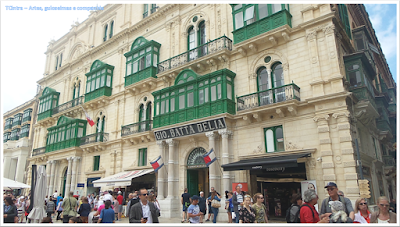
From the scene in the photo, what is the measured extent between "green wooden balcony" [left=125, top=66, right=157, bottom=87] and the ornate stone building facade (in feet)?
0.36

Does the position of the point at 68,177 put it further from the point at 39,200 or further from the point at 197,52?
the point at 197,52

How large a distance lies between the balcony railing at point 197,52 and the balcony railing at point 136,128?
4190mm

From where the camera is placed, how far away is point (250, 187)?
1616 cm

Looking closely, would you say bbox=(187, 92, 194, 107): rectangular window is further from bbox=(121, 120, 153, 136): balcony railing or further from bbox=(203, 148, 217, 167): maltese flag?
bbox=(121, 120, 153, 136): balcony railing

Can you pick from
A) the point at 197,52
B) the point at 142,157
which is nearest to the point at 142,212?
the point at 197,52

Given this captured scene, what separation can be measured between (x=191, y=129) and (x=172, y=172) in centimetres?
324

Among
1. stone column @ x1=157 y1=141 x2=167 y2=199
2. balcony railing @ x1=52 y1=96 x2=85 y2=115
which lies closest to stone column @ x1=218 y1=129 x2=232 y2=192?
stone column @ x1=157 y1=141 x2=167 y2=199

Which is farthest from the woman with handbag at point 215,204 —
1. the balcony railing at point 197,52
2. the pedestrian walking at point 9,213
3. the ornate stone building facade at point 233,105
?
the balcony railing at point 197,52

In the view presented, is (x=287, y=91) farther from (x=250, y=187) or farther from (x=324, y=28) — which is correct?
(x=250, y=187)

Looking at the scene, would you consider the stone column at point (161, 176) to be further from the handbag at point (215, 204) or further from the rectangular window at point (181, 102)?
the handbag at point (215, 204)

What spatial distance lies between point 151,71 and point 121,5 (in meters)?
10.7

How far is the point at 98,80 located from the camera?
27.4 m

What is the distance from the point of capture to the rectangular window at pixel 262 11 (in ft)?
56.4

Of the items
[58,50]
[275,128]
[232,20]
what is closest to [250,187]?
[275,128]
